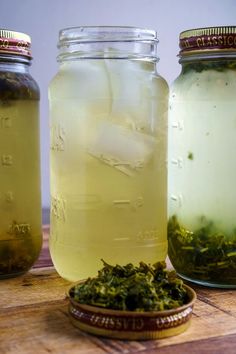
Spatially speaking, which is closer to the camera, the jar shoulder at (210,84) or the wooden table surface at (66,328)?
the wooden table surface at (66,328)

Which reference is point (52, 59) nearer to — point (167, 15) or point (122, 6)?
point (122, 6)

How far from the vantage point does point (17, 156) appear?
0.85m

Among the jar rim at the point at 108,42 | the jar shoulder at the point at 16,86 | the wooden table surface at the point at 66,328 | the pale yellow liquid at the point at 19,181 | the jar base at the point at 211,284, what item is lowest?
the wooden table surface at the point at 66,328

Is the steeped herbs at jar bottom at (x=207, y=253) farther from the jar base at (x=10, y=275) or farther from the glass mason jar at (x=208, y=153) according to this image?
the jar base at (x=10, y=275)

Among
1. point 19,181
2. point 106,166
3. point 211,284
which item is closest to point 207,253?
point 211,284

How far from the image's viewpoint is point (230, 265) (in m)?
0.79

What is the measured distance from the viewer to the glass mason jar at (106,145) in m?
0.78

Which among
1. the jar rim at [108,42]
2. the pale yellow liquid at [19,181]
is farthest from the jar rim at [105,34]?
the pale yellow liquid at [19,181]

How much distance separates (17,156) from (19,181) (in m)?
0.03

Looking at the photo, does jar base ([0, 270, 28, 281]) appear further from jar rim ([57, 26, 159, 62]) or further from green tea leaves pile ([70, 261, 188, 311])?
jar rim ([57, 26, 159, 62])

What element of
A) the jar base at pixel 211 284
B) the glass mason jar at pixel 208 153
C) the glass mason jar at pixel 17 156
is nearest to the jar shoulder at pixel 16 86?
the glass mason jar at pixel 17 156

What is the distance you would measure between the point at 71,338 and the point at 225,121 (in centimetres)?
34

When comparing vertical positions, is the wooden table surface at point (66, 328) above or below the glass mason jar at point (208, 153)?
below

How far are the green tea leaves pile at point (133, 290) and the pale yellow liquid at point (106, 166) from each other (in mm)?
68
